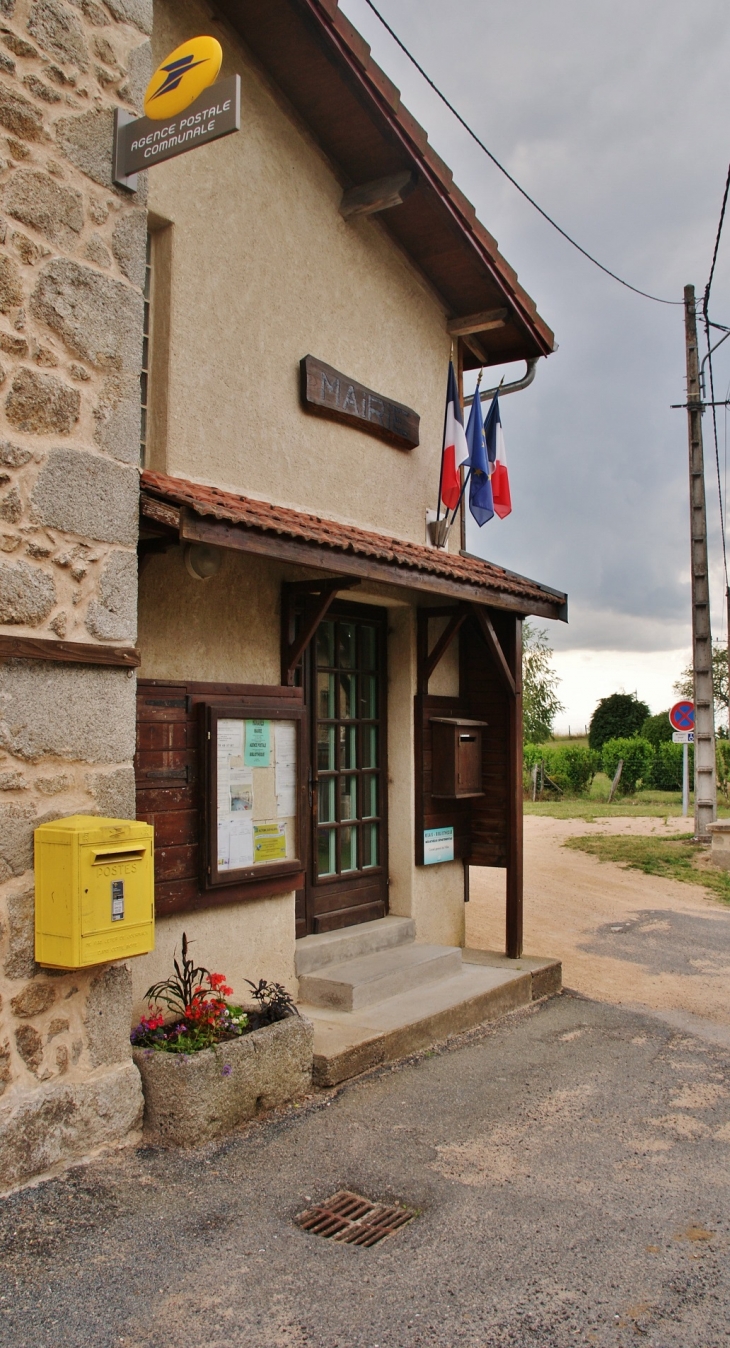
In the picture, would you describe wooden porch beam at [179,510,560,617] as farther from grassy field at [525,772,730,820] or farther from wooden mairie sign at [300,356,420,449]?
grassy field at [525,772,730,820]

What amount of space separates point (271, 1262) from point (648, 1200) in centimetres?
154

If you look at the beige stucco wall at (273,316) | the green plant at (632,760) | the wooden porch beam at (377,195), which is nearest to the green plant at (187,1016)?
the beige stucco wall at (273,316)

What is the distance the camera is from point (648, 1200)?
3.98 meters

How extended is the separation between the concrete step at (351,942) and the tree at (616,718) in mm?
28852

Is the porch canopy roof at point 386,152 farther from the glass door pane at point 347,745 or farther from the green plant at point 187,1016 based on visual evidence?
the green plant at point 187,1016

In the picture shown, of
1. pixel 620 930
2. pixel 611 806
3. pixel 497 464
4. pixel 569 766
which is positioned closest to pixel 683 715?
pixel 611 806

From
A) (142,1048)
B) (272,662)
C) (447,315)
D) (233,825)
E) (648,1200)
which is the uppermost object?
(447,315)

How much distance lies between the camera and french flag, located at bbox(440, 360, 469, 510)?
775cm

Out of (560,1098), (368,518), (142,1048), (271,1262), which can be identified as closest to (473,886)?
(368,518)

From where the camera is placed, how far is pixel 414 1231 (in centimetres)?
371

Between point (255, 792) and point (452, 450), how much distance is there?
345cm

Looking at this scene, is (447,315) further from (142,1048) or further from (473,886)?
(473,886)

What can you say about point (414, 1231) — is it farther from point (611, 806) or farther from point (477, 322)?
point (611, 806)

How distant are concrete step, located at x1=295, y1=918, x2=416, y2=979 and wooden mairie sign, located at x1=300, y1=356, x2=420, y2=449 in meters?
3.47
